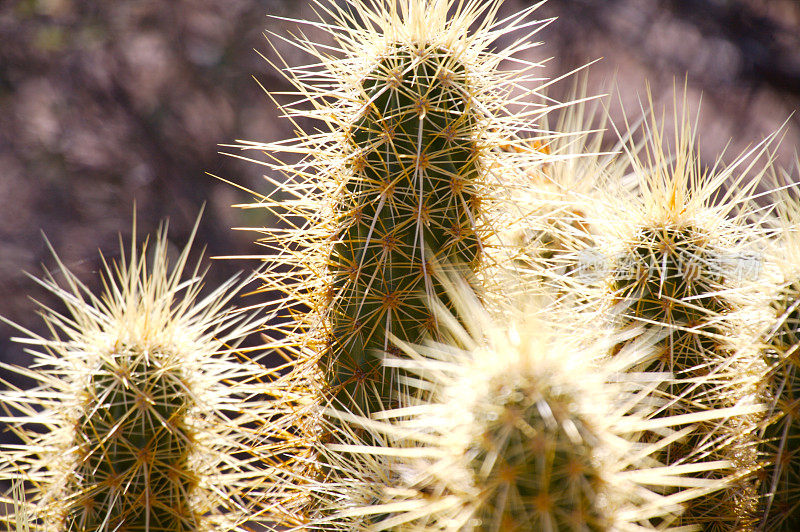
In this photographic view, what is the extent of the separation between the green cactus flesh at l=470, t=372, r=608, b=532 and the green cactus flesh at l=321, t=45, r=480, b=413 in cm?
32

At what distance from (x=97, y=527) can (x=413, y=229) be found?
1.80 feet

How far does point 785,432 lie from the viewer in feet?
2.39

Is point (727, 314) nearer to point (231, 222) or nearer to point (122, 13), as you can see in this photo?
point (231, 222)

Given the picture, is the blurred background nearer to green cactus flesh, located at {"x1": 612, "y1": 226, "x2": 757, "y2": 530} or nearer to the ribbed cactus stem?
green cactus flesh, located at {"x1": 612, "y1": 226, "x2": 757, "y2": 530}

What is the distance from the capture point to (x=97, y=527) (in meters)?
0.89

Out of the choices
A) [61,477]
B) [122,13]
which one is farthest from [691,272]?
[122,13]

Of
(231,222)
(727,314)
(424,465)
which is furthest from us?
(231,222)

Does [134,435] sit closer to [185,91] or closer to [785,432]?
[785,432]

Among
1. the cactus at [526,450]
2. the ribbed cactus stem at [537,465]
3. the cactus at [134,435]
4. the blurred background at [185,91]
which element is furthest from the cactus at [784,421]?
the blurred background at [185,91]

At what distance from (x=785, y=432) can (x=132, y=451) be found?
2.49 ft

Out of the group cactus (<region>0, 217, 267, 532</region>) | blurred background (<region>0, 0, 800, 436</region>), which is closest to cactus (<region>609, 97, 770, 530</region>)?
cactus (<region>0, 217, 267, 532</region>)

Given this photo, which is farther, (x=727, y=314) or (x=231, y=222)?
(x=231, y=222)

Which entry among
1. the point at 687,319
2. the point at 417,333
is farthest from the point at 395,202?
the point at 687,319

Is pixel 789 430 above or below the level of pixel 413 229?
below
